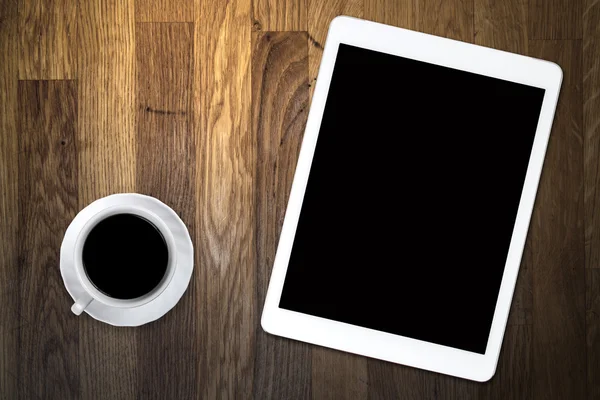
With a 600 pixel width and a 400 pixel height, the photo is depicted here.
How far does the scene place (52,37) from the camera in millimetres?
629

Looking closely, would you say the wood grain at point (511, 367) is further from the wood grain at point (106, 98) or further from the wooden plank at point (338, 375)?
the wood grain at point (106, 98)

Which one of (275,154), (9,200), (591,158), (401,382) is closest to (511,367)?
(401,382)

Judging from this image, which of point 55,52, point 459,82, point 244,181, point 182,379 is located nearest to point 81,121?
point 55,52

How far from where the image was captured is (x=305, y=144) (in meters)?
0.61

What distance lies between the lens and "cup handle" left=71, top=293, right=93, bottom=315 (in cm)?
55

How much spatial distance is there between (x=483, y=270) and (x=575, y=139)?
0.18 metres

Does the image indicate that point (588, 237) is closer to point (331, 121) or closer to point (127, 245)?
point (331, 121)

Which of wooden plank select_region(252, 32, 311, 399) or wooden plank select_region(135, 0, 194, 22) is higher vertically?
wooden plank select_region(135, 0, 194, 22)

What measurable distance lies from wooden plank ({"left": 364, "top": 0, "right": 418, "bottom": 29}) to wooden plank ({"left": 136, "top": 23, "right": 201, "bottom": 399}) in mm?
200

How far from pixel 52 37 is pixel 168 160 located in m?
0.19

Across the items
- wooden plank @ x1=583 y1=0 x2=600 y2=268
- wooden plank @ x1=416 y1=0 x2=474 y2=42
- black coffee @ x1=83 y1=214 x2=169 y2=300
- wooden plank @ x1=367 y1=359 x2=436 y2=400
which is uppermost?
wooden plank @ x1=416 y1=0 x2=474 y2=42

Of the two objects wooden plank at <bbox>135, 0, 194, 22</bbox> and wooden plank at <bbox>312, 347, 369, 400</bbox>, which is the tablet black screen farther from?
wooden plank at <bbox>135, 0, 194, 22</bbox>

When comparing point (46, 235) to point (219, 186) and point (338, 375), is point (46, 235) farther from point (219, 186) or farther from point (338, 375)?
point (338, 375)

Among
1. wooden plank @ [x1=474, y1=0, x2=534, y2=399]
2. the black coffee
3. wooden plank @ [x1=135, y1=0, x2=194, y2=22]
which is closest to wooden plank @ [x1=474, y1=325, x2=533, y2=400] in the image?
wooden plank @ [x1=474, y1=0, x2=534, y2=399]
